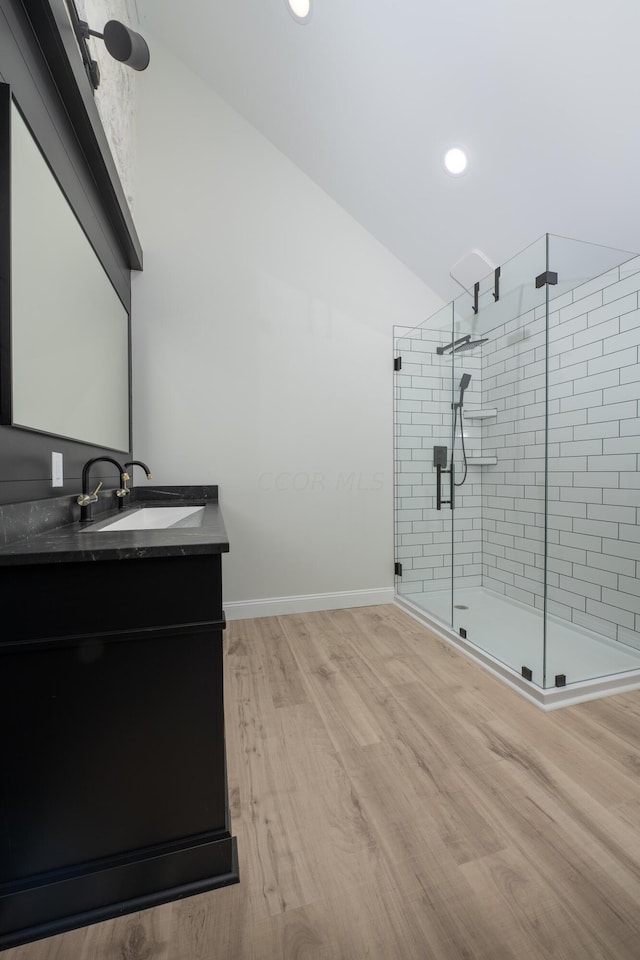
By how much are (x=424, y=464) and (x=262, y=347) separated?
1435mm

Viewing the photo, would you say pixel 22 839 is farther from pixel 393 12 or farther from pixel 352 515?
pixel 393 12

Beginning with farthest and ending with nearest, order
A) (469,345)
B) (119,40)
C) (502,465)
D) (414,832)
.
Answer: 1. (469,345)
2. (502,465)
3. (119,40)
4. (414,832)

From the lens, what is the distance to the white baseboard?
290 cm

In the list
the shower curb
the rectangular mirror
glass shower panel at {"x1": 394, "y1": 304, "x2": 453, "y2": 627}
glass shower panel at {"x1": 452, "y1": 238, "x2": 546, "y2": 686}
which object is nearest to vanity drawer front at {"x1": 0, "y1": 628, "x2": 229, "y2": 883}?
the rectangular mirror

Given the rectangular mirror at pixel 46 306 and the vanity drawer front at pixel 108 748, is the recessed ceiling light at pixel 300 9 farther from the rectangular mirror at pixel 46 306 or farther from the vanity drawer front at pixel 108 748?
the vanity drawer front at pixel 108 748

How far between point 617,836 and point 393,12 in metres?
3.33

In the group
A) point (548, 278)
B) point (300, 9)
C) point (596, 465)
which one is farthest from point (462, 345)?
point (300, 9)

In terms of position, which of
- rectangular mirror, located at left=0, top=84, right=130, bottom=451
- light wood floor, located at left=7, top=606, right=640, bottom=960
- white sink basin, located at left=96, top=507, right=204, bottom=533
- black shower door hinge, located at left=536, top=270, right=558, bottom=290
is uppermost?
black shower door hinge, located at left=536, top=270, right=558, bottom=290

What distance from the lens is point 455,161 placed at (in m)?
2.32

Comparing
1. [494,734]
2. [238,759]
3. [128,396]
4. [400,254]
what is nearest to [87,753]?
[238,759]

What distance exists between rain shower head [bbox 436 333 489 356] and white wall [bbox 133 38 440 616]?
1.65 ft

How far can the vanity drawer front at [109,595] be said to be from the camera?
0.90 meters

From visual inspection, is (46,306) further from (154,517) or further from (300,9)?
(300,9)

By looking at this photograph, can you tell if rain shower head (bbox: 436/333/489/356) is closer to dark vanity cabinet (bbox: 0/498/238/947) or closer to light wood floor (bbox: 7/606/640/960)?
light wood floor (bbox: 7/606/640/960)
